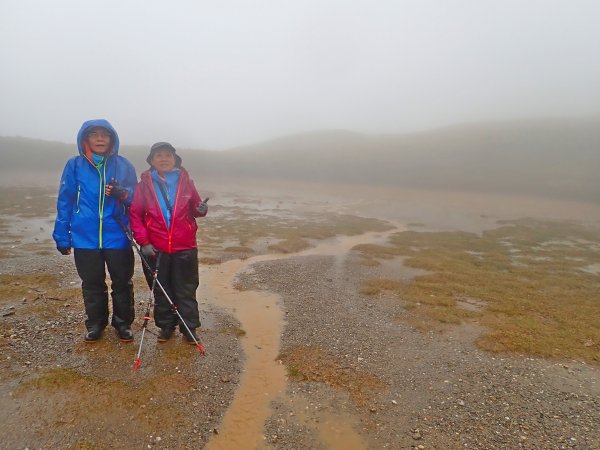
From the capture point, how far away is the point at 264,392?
1025 centimetres

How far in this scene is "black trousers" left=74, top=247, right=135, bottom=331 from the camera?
32.4 feet

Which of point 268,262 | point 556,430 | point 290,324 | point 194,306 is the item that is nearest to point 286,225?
point 268,262

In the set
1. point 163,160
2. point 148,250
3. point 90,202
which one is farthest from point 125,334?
point 163,160

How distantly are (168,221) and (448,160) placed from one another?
5648 inches

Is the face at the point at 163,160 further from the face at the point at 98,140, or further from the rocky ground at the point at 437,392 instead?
the rocky ground at the point at 437,392

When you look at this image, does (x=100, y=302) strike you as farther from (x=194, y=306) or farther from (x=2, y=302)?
(x=2, y=302)

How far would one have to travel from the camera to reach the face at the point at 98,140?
368 inches

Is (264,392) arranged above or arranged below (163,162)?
below

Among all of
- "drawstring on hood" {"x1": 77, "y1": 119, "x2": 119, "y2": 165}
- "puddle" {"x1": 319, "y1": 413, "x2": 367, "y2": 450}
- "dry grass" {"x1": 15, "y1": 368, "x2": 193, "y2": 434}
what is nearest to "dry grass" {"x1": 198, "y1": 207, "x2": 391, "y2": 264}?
"dry grass" {"x1": 15, "y1": 368, "x2": 193, "y2": 434}

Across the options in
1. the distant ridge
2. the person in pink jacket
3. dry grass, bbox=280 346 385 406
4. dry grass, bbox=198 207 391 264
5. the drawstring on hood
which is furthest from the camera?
the distant ridge

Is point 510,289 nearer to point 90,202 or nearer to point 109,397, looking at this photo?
point 109,397

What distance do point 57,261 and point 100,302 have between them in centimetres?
1582

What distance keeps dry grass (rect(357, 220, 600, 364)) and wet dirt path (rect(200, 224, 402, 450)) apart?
21.0ft

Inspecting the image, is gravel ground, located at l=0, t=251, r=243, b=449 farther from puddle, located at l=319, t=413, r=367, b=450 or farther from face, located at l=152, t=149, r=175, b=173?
face, located at l=152, t=149, r=175, b=173
